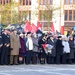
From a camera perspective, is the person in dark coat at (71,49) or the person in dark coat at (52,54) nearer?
the person in dark coat at (52,54)

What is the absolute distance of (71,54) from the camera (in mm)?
20234

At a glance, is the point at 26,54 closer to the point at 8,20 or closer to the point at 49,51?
the point at 49,51

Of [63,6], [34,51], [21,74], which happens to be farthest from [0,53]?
[63,6]

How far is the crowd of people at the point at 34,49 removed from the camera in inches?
744

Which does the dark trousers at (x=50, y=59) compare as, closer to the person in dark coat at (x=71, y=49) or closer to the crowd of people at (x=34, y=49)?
the crowd of people at (x=34, y=49)

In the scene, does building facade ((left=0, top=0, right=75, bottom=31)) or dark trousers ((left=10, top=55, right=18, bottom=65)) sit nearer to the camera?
dark trousers ((left=10, top=55, right=18, bottom=65))

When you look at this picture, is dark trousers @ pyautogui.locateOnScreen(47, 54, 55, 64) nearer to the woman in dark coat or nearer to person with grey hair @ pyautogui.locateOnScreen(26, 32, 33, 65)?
person with grey hair @ pyautogui.locateOnScreen(26, 32, 33, 65)

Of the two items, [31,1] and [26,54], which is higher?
[31,1]

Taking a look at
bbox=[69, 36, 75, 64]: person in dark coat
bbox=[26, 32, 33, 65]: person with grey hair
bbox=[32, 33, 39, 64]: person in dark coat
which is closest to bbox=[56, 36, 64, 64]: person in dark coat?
bbox=[69, 36, 75, 64]: person in dark coat

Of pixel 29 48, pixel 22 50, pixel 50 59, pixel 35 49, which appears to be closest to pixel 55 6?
pixel 50 59

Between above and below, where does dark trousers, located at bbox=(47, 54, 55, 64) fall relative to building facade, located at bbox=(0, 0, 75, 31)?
below

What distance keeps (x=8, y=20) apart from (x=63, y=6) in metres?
13.8

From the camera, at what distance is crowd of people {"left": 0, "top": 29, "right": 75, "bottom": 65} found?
18.9 meters

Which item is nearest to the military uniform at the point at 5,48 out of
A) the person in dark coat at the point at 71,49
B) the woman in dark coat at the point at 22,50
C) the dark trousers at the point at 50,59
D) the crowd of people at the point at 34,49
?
the crowd of people at the point at 34,49
